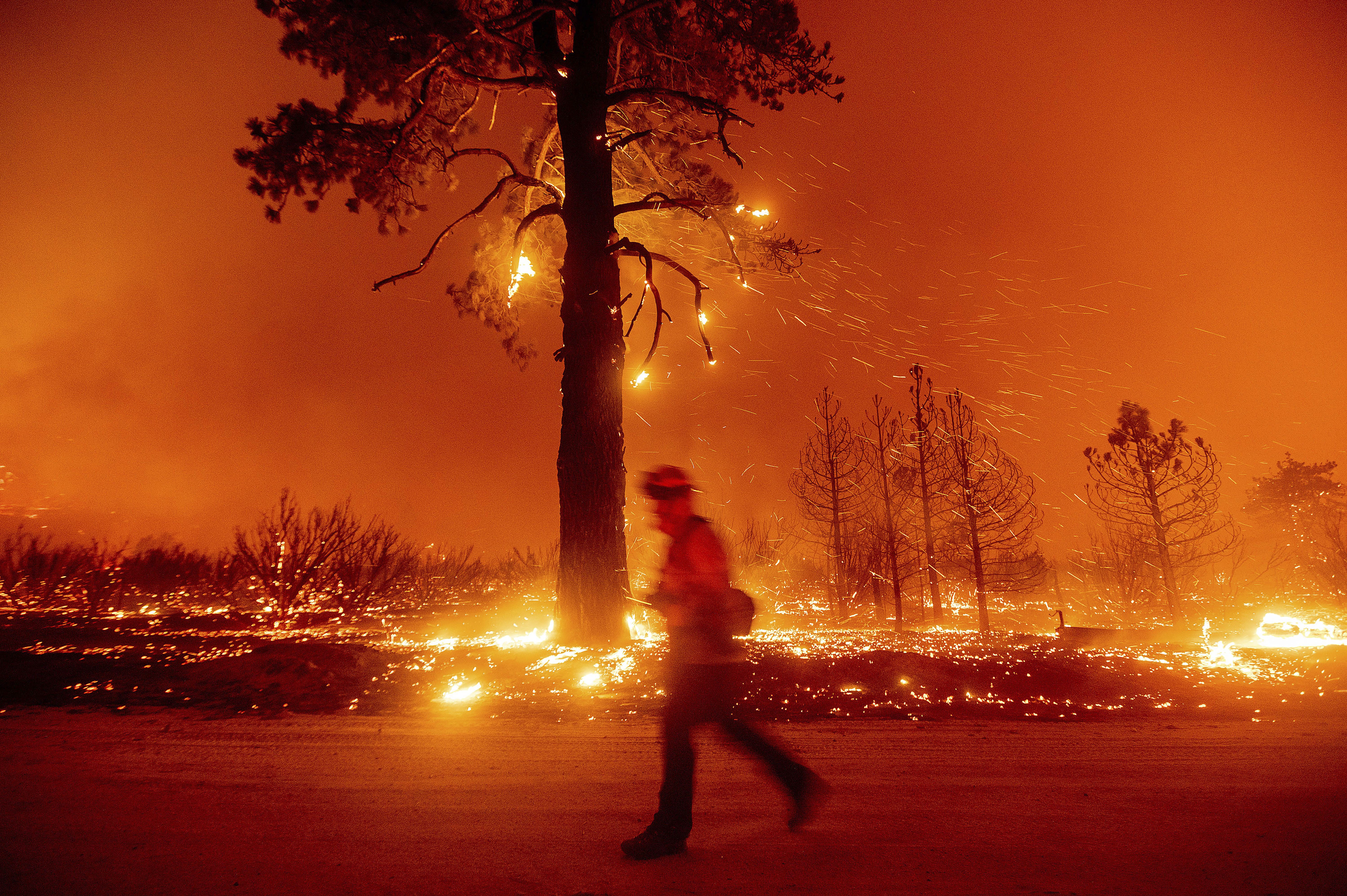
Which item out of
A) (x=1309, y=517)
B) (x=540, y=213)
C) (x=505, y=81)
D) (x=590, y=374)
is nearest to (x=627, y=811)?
(x=590, y=374)

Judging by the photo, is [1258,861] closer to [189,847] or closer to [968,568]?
[189,847]

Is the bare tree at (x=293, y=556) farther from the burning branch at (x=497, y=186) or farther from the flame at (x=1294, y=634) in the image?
the flame at (x=1294, y=634)

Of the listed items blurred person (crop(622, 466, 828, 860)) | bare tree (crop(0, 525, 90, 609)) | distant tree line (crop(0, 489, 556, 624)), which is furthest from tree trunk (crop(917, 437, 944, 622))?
bare tree (crop(0, 525, 90, 609))

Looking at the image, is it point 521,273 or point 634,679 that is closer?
point 634,679

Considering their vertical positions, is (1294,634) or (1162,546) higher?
(1162,546)

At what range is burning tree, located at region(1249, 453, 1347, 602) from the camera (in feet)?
103

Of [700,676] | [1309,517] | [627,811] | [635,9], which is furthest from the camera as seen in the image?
[1309,517]

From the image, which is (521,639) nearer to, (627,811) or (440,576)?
(627,811)

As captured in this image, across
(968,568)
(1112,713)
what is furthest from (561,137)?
(968,568)

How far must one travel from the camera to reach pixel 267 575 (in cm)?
1284

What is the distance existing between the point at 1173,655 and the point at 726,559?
325 inches

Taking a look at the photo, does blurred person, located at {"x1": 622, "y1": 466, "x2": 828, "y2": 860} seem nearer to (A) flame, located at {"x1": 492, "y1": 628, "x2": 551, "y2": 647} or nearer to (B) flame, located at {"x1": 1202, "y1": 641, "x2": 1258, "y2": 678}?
(A) flame, located at {"x1": 492, "y1": 628, "x2": 551, "y2": 647}

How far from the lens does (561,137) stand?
9836mm

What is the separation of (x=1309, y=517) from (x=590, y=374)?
5303cm
